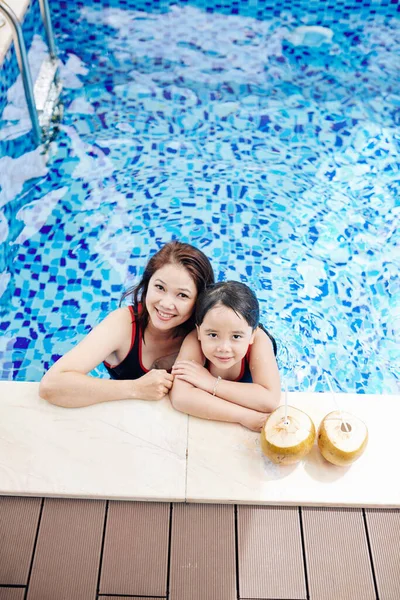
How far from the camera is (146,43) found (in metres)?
5.30

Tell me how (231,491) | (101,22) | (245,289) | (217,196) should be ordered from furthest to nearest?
(101,22)
(217,196)
(245,289)
(231,491)

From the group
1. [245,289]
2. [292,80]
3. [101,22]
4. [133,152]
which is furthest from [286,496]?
[101,22]

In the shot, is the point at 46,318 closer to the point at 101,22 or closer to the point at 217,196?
the point at 217,196

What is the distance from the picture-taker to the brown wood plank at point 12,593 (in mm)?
2006

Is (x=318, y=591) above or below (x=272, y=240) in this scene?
below

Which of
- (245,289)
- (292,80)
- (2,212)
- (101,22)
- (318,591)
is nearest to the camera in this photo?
(318,591)

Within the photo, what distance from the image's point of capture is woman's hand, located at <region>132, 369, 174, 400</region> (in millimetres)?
2387

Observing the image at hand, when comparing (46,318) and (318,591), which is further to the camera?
(46,318)

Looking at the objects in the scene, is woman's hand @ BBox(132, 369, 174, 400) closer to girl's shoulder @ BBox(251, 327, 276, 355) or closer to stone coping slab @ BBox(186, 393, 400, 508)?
stone coping slab @ BBox(186, 393, 400, 508)

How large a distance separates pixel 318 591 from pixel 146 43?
15.2ft

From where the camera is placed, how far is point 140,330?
8.80 ft

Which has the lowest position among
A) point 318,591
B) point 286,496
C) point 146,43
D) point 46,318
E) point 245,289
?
point 318,591

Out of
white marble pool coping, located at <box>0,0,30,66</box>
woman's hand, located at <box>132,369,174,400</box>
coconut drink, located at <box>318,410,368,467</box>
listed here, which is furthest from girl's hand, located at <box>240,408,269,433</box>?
white marble pool coping, located at <box>0,0,30,66</box>

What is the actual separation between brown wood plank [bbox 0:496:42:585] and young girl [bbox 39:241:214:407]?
394mm
